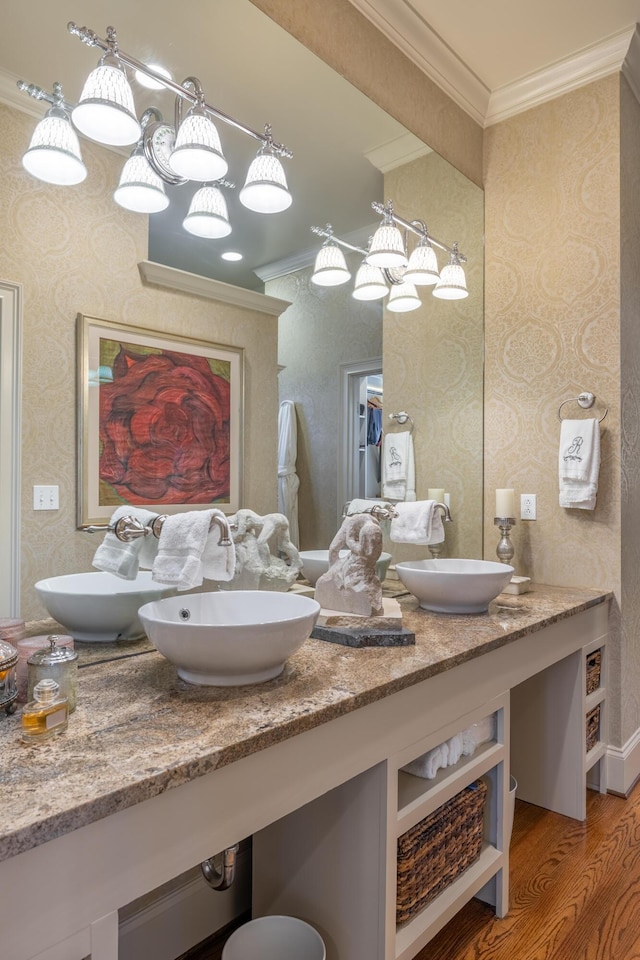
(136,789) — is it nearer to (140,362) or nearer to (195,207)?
(140,362)

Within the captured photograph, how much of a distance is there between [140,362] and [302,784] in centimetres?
104

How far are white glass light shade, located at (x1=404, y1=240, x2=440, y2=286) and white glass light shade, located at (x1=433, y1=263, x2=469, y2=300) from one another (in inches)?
3.2

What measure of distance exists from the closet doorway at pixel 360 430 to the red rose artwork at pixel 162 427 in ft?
1.67

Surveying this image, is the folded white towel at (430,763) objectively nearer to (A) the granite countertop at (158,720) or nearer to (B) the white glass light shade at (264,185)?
(A) the granite countertop at (158,720)

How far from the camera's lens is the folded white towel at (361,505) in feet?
6.97

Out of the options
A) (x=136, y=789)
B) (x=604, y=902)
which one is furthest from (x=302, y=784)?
(x=604, y=902)

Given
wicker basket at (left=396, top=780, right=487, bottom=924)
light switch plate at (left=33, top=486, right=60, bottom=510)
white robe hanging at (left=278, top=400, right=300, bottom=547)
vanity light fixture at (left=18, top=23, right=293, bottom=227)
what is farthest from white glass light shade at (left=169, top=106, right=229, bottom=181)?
wicker basket at (left=396, top=780, right=487, bottom=924)

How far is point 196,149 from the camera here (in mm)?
1561

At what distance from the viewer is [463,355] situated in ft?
8.77

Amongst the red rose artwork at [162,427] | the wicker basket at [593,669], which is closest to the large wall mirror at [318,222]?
the red rose artwork at [162,427]

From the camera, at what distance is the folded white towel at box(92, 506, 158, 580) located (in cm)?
143

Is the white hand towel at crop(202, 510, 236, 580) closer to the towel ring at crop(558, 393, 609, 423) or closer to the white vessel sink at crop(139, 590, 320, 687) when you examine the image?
the white vessel sink at crop(139, 590, 320, 687)

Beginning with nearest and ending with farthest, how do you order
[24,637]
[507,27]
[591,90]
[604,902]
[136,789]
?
1. [136,789]
2. [24,637]
3. [604,902]
4. [507,27]
5. [591,90]

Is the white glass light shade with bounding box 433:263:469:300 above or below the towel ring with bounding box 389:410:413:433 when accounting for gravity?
above
